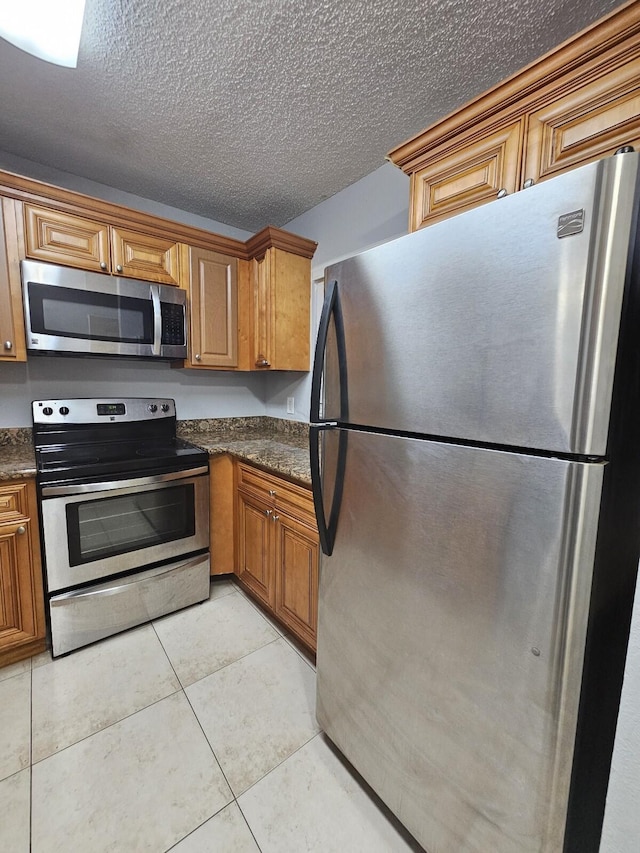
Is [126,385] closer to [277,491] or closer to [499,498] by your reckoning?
[277,491]

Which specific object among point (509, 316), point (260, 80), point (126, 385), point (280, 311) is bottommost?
point (126, 385)

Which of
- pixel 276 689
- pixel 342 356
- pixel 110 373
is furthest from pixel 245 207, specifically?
pixel 276 689

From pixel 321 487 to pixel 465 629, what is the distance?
1.80ft

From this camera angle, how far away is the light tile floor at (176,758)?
3.55ft

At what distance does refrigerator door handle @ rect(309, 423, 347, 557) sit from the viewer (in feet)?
3.63

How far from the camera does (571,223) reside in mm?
623

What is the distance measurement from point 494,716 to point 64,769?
1.43 m

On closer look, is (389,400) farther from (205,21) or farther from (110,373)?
(110,373)

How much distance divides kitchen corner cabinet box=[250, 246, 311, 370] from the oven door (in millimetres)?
881

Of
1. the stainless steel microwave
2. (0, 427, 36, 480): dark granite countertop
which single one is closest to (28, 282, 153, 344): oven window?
the stainless steel microwave

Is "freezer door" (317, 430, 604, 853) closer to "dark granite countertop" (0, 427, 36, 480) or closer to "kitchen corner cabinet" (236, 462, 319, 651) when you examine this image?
"kitchen corner cabinet" (236, 462, 319, 651)

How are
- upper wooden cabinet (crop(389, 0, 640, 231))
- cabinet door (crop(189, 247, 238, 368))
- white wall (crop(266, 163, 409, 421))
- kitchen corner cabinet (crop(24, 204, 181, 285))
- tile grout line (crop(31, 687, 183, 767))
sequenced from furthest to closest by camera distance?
cabinet door (crop(189, 247, 238, 368)) → white wall (crop(266, 163, 409, 421)) → kitchen corner cabinet (crop(24, 204, 181, 285)) → tile grout line (crop(31, 687, 183, 767)) → upper wooden cabinet (crop(389, 0, 640, 231))

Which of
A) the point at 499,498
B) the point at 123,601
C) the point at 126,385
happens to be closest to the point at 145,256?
the point at 126,385

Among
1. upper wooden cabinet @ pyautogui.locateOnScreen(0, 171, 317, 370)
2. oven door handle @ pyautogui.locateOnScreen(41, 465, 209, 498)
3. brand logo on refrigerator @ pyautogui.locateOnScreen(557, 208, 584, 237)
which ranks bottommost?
oven door handle @ pyautogui.locateOnScreen(41, 465, 209, 498)
